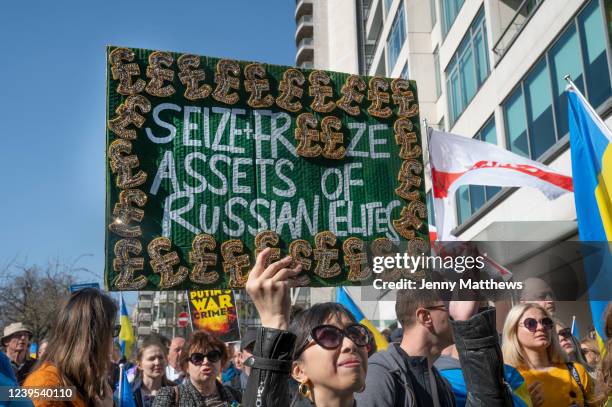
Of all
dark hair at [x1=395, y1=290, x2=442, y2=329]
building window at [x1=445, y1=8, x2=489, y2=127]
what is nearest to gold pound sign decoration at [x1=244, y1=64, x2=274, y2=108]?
dark hair at [x1=395, y1=290, x2=442, y2=329]

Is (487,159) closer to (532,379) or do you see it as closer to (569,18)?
(532,379)

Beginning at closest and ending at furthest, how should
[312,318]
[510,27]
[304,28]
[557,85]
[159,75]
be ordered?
1. [312,318]
2. [159,75]
3. [557,85]
4. [510,27]
5. [304,28]

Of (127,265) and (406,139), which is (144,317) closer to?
(406,139)

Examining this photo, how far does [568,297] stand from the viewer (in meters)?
3.18

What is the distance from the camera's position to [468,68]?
18.6 metres

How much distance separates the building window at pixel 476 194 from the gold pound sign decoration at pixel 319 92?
36.0 ft

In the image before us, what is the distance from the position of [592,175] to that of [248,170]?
2.82 m

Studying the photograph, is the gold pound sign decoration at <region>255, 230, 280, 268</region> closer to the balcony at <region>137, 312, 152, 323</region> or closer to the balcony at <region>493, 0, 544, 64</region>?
the balcony at <region>493, 0, 544, 64</region>

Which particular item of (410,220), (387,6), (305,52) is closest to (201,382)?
(410,220)

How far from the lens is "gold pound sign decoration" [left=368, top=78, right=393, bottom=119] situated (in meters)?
5.51

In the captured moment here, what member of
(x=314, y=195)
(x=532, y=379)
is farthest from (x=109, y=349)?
(x=532, y=379)

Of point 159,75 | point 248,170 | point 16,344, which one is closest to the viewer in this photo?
point 159,75

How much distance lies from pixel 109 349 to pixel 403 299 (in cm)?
159

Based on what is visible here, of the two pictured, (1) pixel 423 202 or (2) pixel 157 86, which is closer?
(2) pixel 157 86
